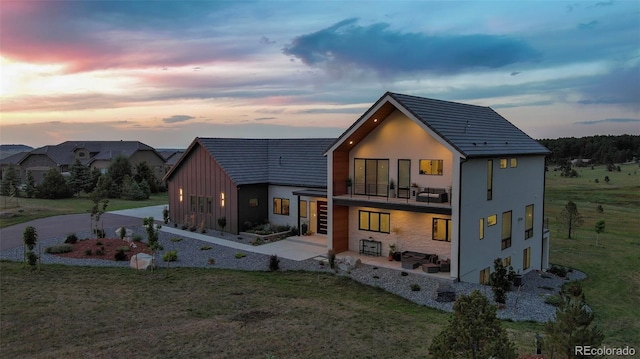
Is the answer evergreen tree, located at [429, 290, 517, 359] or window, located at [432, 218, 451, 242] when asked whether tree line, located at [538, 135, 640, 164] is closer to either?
window, located at [432, 218, 451, 242]

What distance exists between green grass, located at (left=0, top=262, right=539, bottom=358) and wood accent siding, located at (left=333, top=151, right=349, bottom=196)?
5535 mm

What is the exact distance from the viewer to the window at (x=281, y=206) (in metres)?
28.0

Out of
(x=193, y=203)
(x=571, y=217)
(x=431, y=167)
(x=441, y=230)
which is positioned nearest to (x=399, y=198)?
(x=431, y=167)

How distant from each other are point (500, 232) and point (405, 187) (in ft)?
17.4

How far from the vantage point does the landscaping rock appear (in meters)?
19.3

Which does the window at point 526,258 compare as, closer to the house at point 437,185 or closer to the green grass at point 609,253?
the house at point 437,185

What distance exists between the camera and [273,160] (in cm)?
3086

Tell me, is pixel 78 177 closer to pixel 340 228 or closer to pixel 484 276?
pixel 340 228

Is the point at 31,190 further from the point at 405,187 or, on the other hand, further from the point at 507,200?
the point at 507,200

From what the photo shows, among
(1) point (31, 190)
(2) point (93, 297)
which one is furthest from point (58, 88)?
(1) point (31, 190)

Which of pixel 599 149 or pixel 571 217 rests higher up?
pixel 599 149

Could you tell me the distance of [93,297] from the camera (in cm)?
1538

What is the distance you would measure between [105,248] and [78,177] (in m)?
33.7

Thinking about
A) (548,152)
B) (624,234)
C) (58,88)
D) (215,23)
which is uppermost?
(215,23)
